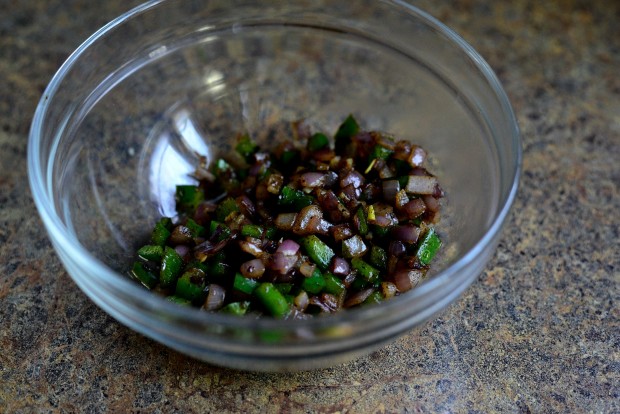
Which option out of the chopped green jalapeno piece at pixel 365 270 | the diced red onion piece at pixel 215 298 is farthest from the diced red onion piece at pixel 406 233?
the diced red onion piece at pixel 215 298

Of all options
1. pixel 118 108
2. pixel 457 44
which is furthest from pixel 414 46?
pixel 118 108

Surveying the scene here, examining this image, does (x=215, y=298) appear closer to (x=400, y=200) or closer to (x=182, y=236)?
(x=182, y=236)

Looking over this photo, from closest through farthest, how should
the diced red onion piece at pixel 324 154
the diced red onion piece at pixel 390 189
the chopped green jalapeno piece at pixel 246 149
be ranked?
the diced red onion piece at pixel 390 189
the diced red onion piece at pixel 324 154
the chopped green jalapeno piece at pixel 246 149

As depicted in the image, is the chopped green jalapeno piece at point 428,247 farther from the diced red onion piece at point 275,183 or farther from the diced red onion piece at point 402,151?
the diced red onion piece at point 275,183

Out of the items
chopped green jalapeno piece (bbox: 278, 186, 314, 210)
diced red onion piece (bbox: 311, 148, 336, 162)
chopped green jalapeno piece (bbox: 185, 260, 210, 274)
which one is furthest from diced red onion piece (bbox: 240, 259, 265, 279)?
diced red onion piece (bbox: 311, 148, 336, 162)

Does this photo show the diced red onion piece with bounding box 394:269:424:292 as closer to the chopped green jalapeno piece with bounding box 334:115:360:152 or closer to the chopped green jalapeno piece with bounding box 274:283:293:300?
the chopped green jalapeno piece with bounding box 274:283:293:300

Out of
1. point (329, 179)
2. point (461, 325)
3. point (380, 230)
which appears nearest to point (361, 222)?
point (380, 230)
